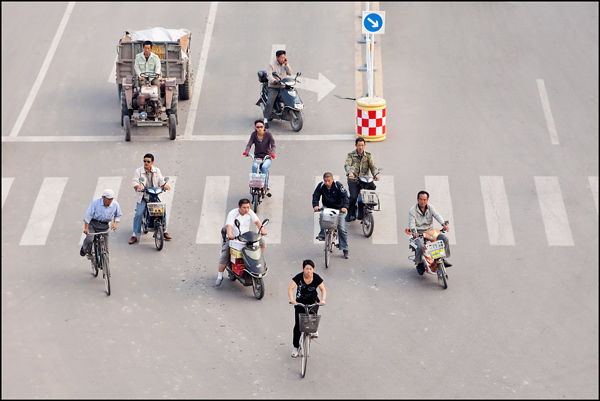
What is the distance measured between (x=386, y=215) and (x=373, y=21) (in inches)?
212

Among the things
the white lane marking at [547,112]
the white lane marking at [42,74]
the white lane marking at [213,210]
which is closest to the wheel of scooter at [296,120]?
the white lane marking at [213,210]

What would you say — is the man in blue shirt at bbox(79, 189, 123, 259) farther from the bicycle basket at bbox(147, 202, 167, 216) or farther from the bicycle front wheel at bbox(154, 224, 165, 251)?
the bicycle front wheel at bbox(154, 224, 165, 251)

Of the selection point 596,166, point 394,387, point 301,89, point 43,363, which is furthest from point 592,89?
point 43,363

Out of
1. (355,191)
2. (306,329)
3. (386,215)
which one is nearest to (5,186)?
(355,191)

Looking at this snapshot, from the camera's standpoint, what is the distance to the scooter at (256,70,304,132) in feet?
85.0

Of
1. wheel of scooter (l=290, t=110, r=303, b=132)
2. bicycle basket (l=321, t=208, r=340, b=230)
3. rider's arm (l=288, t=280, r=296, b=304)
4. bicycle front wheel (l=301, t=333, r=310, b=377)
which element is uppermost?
wheel of scooter (l=290, t=110, r=303, b=132)

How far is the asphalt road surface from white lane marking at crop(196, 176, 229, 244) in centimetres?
5

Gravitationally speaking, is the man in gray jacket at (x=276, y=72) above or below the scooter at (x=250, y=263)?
above

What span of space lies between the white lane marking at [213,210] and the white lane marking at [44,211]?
122 inches

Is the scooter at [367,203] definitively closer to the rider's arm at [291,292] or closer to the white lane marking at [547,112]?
the rider's arm at [291,292]

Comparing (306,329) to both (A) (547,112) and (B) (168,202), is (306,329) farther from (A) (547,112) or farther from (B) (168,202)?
(A) (547,112)

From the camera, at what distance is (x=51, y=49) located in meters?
31.4

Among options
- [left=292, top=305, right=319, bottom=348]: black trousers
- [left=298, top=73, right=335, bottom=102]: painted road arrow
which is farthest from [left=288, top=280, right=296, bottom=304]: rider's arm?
[left=298, top=73, right=335, bottom=102]: painted road arrow

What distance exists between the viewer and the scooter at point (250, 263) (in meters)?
19.1
